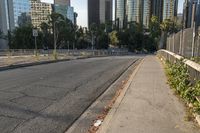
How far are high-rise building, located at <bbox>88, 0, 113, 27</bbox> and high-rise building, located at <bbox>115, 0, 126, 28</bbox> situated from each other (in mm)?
22908

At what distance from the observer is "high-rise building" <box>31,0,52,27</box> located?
106m

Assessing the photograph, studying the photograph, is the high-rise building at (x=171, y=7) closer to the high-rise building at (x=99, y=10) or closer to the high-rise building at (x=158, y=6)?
the high-rise building at (x=158, y=6)

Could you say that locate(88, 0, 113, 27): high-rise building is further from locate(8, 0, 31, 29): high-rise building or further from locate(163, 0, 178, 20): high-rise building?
locate(163, 0, 178, 20): high-rise building

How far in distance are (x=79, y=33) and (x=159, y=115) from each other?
293 ft

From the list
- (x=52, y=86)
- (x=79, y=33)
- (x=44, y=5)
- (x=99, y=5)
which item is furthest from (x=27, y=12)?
(x=52, y=86)

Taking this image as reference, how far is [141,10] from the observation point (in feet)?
318

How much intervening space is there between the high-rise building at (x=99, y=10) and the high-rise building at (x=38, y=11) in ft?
147

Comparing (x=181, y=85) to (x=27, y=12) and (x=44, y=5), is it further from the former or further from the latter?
(x=27, y=12)

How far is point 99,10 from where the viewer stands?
523 ft

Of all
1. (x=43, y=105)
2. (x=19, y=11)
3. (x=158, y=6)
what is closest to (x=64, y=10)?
(x=19, y=11)

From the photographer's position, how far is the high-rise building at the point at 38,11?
106250mm

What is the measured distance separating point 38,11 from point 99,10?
187 ft

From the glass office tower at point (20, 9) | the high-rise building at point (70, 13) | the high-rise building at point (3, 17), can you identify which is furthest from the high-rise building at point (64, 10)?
the high-rise building at point (3, 17)

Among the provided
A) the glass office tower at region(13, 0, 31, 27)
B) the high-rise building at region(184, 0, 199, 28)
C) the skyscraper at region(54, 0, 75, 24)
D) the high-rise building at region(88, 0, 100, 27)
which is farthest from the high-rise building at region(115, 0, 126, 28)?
the high-rise building at region(184, 0, 199, 28)
